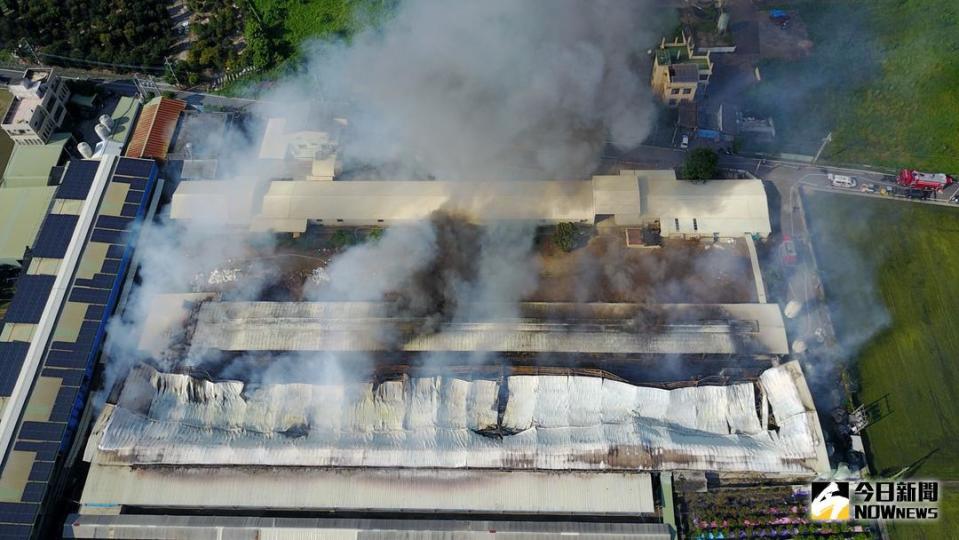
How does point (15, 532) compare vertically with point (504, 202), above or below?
below

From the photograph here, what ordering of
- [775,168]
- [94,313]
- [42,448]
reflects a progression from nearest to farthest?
[42,448], [94,313], [775,168]

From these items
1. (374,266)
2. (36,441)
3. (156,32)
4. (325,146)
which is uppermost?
(156,32)

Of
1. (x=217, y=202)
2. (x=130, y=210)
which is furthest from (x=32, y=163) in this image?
(x=217, y=202)

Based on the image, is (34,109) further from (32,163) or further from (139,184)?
(139,184)

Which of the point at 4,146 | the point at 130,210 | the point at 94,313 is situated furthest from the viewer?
the point at 4,146

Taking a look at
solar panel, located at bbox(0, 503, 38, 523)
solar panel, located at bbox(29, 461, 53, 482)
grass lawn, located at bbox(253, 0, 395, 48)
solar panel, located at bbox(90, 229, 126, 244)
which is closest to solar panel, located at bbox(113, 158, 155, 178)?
solar panel, located at bbox(90, 229, 126, 244)

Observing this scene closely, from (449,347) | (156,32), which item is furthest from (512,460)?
(156,32)

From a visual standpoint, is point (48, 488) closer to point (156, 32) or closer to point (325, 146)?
point (325, 146)
